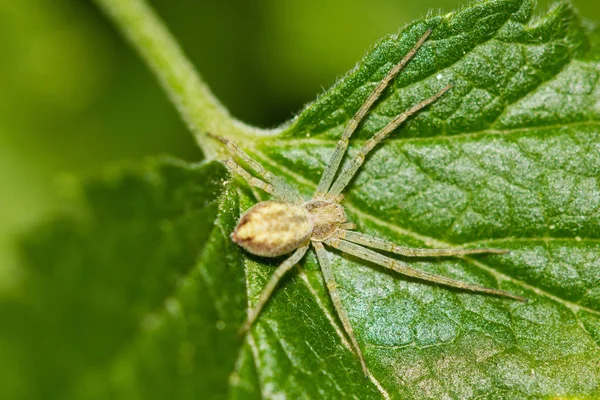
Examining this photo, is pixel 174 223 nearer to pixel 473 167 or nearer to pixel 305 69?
pixel 473 167

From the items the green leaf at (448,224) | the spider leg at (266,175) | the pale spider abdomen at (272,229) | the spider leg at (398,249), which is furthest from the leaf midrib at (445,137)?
the spider leg at (398,249)

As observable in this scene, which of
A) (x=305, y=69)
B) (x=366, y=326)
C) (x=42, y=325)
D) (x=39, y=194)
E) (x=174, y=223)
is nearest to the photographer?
(x=42, y=325)

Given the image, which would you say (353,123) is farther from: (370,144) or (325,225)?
(325,225)

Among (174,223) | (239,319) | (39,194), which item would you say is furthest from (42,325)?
(39,194)

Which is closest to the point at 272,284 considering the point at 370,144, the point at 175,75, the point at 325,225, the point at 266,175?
the point at 325,225

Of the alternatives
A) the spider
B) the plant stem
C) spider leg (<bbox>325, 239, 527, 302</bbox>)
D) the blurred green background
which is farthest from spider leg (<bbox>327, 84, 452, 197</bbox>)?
the blurred green background

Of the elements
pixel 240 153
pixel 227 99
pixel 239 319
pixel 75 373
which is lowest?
pixel 75 373

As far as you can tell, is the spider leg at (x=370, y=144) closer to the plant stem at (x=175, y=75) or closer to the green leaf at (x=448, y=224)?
the green leaf at (x=448, y=224)
